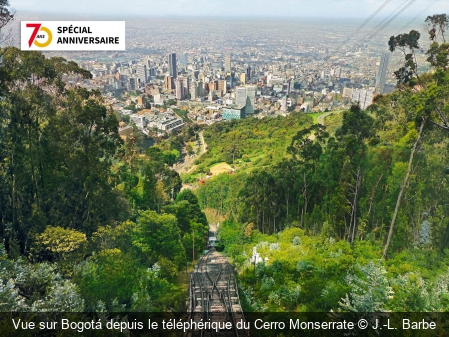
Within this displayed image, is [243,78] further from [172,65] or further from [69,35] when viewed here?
[69,35]

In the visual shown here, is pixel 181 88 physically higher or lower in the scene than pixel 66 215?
lower

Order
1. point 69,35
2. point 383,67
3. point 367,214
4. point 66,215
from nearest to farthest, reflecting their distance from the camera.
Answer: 1. point 69,35
2. point 66,215
3. point 367,214
4. point 383,67

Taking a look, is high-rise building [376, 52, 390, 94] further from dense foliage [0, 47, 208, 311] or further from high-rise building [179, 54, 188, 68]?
high-rise building [179, 54, 188, 68]

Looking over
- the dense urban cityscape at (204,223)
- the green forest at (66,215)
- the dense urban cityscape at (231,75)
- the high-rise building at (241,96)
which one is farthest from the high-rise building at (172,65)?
the green forest at (66,215)

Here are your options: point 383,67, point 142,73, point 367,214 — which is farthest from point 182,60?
point 367,214

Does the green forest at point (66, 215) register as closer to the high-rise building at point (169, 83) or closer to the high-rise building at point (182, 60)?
the high-rise building at point (169, 83)

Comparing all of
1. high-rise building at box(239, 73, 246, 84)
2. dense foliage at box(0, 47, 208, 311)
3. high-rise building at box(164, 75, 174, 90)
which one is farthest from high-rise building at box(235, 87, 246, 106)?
dense foliage at box(0, 47, 208, 311)
